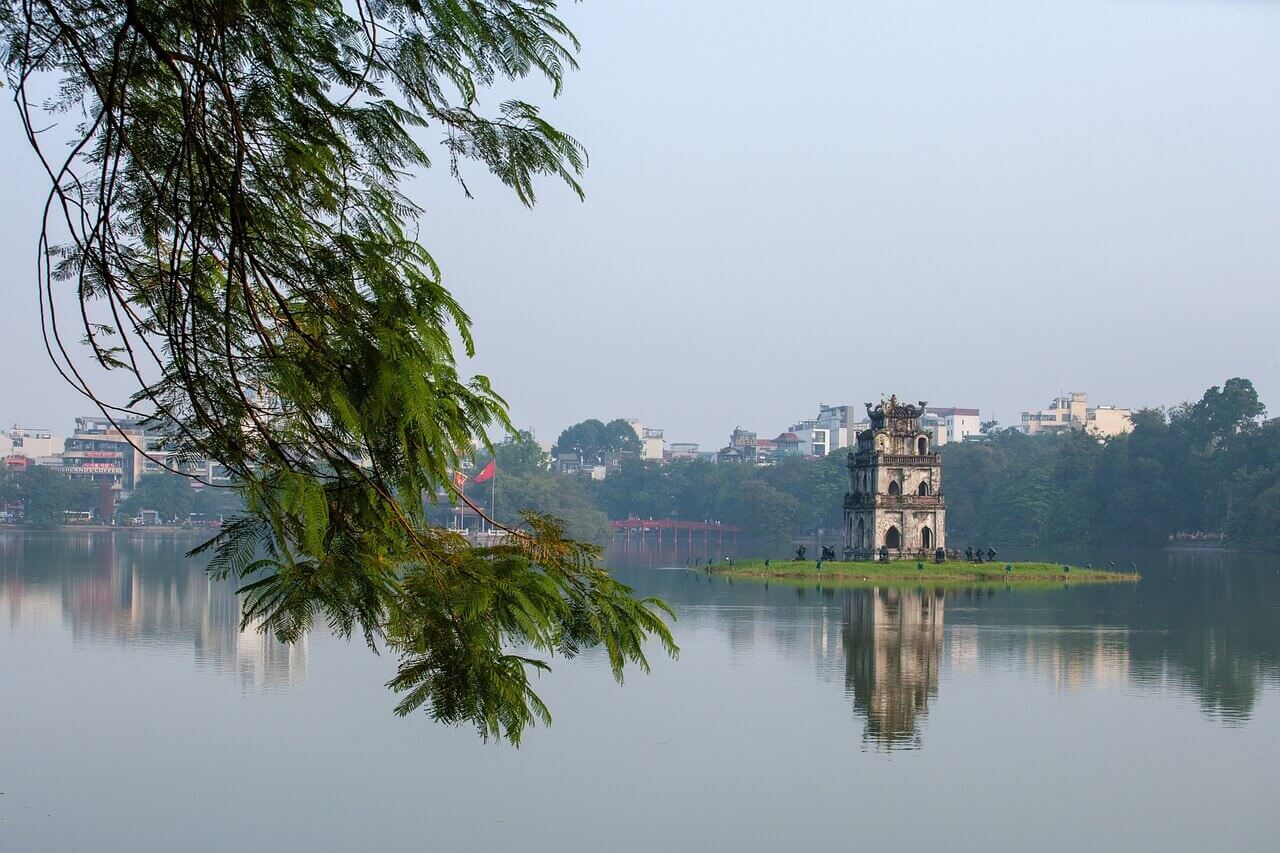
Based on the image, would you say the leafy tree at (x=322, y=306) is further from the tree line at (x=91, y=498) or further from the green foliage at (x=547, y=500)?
the tree line at (x=91, y=498)

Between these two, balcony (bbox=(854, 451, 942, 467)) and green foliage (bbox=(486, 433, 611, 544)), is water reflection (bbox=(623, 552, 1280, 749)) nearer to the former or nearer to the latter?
balcony (bbox=(854, 451, 942, 467))

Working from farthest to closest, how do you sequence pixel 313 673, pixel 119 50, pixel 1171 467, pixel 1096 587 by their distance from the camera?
pixel 1171 467, pixel 1096 587, pixel 313 673, pixel 119 50

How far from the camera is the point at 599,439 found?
162 metres

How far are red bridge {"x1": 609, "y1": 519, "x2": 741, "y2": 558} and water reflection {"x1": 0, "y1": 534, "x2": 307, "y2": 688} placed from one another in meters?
41.7

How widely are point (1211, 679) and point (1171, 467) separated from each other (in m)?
58.7

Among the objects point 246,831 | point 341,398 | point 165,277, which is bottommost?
point 246,831

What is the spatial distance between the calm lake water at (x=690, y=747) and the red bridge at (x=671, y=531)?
A: 66.1 meters

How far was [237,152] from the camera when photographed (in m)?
5.79

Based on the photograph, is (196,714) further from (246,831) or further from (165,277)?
(165,277)

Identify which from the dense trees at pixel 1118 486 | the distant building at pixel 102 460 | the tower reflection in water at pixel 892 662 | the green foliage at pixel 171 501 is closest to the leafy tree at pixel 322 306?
the tower reflection in water at pixel 892 662

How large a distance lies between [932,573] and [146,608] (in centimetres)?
2606

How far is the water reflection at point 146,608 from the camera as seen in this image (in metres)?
27.2

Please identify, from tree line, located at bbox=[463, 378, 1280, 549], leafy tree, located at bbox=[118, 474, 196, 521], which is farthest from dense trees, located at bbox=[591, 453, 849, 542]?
leafy tree, located at bbox=[118, 474, 196, 521]

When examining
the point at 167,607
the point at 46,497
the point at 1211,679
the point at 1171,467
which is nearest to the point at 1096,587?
the point at 1211,679
